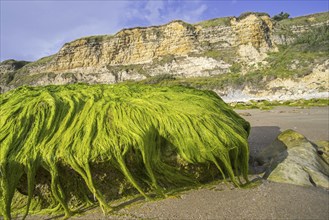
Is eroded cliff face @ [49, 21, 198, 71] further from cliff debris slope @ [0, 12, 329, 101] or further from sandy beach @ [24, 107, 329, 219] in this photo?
sandy beach @ [24, 107, 329, 219]

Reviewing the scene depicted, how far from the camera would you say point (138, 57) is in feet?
174

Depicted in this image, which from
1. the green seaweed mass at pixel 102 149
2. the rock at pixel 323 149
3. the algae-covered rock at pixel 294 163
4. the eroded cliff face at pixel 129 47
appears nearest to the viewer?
the green seaweed mass at pixel 102 149

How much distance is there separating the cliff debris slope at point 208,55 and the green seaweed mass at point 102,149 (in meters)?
32.0

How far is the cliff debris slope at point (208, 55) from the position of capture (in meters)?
36.4

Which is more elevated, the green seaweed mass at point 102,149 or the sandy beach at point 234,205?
the green seaweed mass at point 102,149

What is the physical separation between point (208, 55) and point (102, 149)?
4727 centimetres

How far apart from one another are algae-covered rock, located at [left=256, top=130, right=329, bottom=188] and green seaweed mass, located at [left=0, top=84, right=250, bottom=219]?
1.15ft

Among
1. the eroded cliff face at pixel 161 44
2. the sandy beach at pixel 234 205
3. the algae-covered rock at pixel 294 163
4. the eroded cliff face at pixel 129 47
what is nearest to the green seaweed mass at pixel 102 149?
the sandy beach at pixel 234 205

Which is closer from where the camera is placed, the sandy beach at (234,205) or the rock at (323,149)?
the sandy beach at (234,205)

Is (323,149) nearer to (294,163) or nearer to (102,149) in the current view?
(294,163)

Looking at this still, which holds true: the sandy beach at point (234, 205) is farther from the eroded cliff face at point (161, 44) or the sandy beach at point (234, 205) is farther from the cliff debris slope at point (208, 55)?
the eroded cliff face at point (161, 44)

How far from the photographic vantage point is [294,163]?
2.55 m

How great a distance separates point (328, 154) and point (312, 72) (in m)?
33.1

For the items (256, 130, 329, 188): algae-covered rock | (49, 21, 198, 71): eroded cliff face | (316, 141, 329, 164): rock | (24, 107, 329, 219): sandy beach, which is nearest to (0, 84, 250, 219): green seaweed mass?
(24, 107, 329, 219): sandy beach
